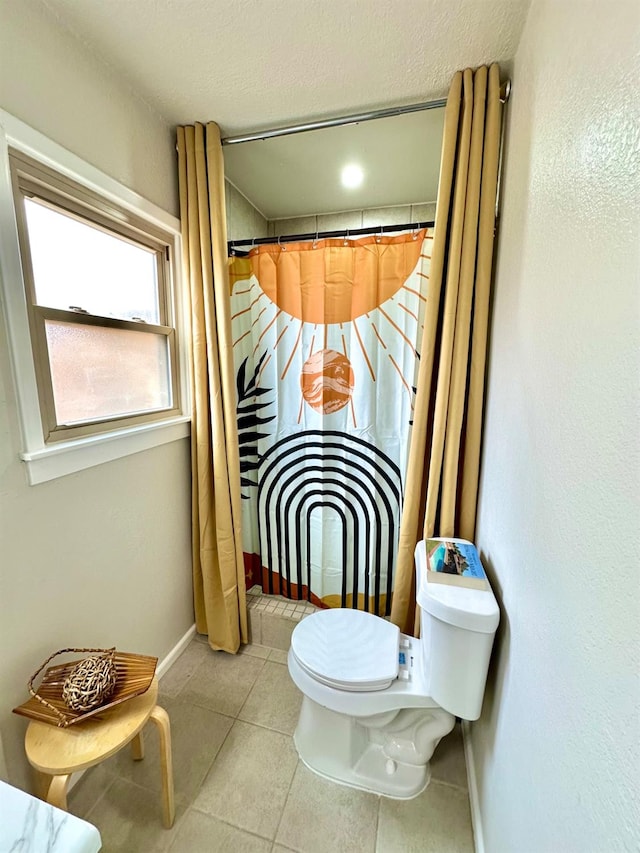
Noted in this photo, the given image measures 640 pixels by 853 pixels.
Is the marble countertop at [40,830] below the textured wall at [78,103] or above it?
below

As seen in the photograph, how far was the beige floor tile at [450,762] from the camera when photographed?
3.95 ft

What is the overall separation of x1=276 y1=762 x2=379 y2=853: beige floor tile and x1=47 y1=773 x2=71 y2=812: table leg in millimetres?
638

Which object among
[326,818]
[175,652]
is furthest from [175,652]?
[326,818]

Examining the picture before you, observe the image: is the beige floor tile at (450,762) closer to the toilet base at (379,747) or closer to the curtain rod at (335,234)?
the toilet base at (379,747)

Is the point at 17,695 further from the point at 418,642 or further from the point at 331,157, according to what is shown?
the point at 331,157

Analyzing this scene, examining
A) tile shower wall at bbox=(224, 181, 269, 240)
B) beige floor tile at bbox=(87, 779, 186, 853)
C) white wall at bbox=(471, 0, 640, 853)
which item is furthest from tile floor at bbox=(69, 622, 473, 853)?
Answer: tile shower wall at bbox=(224, 181, 269, 240)

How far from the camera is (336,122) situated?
4.55 ft

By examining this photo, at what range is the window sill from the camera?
1007 mm

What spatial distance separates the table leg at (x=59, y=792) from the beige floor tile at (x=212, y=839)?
16.2 inches

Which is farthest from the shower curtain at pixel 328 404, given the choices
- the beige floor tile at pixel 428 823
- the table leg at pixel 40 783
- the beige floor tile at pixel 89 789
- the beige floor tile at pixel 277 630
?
the table leg at pixel 40 783

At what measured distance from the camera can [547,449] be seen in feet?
2.30

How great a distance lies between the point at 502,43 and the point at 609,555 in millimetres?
1552

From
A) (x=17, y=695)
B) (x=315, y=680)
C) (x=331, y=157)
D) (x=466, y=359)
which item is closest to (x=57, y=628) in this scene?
(x=17, y=695)

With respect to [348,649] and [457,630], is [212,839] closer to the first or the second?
[348,649]
